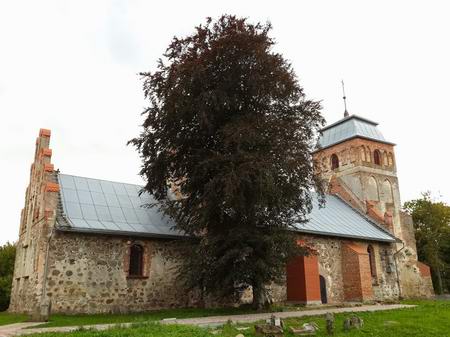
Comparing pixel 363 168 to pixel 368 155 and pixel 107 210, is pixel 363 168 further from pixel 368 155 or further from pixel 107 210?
pixel 107 210

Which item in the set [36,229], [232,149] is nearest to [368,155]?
[232,149]

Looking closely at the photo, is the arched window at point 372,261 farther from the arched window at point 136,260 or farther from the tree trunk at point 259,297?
the arched window at point 136,260

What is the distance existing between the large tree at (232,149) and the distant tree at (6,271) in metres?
14.4

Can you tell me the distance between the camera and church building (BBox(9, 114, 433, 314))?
18.3 metres

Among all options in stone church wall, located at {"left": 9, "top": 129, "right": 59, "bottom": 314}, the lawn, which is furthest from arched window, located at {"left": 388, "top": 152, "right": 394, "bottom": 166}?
stone church wall, located at {"left": 9, "top": 129, "right": 59, "bottom": 314}

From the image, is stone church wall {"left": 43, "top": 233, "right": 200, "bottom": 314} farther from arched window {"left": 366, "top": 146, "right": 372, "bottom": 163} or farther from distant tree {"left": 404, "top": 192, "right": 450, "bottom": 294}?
distant tree {"left": 404, "top": 192, "right": 450, "bottom": 294}

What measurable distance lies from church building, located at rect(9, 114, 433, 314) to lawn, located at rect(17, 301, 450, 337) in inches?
258

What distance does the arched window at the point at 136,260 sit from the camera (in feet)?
66.2

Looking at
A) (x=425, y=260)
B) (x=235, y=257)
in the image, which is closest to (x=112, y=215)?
(x=235, y=257)

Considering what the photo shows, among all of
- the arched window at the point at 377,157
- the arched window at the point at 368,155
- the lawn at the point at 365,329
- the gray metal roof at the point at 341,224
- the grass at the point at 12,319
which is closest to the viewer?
the lawn at the point at 365,329

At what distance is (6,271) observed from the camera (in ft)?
97.3

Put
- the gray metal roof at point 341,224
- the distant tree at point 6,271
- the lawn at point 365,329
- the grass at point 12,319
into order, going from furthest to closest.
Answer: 1. the distant tree at point 6,271
2. the gray metal roof at point 341,224
3. the grass at point 12,319
4. the lawn at point 365,329

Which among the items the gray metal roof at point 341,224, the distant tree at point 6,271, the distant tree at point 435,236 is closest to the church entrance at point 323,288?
the gray metal roof at point 341,224

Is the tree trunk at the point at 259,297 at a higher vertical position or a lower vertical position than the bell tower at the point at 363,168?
lower
